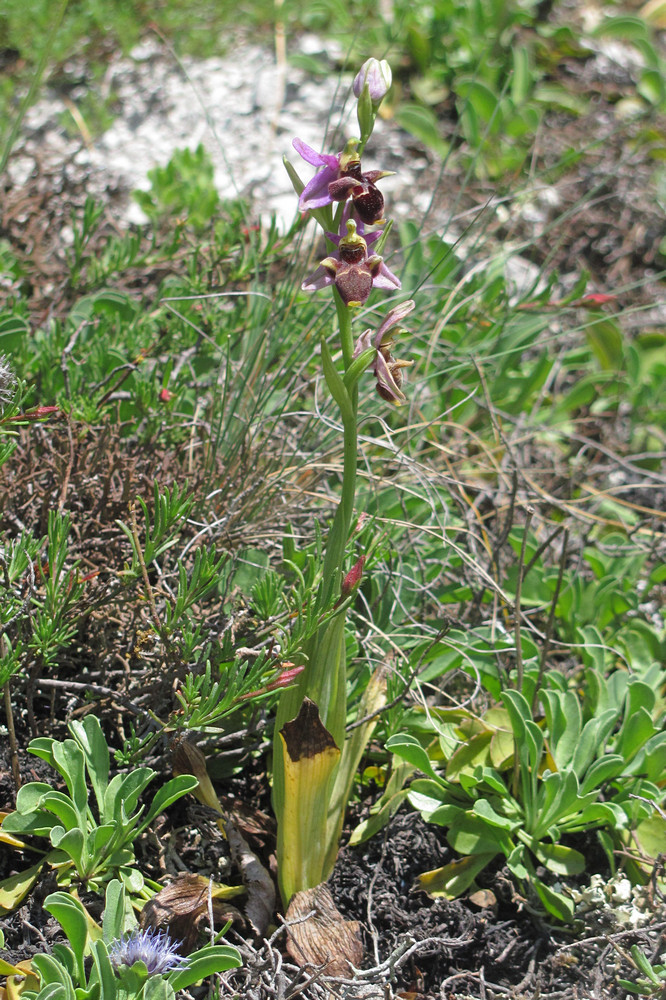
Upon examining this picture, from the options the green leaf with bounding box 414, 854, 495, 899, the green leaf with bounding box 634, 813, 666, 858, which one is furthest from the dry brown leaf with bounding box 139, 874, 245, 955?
the green leaf with bounding box 634, 813, 666, 858

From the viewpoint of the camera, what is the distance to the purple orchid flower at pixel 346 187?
110 cm

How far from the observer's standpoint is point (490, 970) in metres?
1.51

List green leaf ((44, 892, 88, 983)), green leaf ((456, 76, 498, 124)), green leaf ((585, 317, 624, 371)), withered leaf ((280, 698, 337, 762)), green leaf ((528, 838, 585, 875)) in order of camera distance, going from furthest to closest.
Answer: green leaf ((456, 76, 498, 124)) < green leaf ((585, 317, 624, 371)) < green leaf ((528, 838, 585, 875)) < withered leaf ((280, 698, 337, 762)) < green leaf ((44, 892, 88, 983))

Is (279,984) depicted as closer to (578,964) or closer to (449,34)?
(578,964)

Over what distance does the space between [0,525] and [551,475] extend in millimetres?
1643

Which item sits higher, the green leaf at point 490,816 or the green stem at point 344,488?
the green stem at point 344,488

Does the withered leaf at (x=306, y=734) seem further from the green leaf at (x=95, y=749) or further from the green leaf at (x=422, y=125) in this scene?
the green leaf at (x=422, y=125)

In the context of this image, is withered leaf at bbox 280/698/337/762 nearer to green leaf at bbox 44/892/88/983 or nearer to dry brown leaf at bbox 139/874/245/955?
dry brown leaf at bbox 139/874/245/955

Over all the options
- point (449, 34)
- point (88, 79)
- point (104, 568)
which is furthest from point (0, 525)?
point (449, 34)

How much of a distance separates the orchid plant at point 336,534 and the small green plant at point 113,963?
0.83 feet

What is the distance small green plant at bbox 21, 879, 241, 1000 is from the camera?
118 centimetres

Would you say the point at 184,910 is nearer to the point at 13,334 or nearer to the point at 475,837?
the point at 475,837

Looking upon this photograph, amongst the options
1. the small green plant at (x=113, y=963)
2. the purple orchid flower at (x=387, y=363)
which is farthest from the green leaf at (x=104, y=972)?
the purple orchid flower at (x=387, y=363)

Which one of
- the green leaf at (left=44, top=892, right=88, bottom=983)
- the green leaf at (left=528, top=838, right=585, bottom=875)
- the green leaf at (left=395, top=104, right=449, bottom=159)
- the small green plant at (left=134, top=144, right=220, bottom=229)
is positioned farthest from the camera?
the green leaf at (left=395, top=104, right=449, bottom=159)
